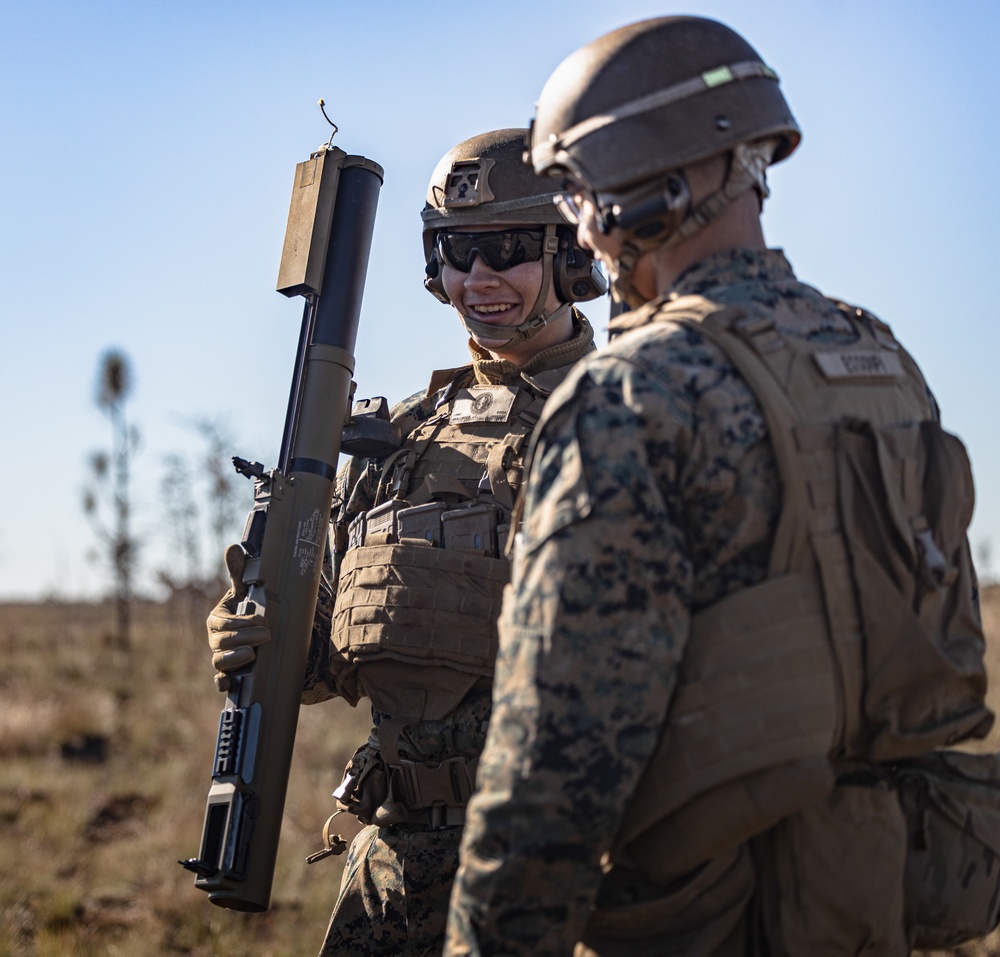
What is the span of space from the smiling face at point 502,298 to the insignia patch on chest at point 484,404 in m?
0.13

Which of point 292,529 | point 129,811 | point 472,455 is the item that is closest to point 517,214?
point 472,455

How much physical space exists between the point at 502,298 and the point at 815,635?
6.84 ft

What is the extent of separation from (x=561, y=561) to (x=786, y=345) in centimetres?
63

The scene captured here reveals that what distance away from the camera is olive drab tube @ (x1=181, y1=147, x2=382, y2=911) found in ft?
11.9

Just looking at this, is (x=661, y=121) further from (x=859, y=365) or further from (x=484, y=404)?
(x=484, y=404)

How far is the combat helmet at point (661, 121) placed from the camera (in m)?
2.56

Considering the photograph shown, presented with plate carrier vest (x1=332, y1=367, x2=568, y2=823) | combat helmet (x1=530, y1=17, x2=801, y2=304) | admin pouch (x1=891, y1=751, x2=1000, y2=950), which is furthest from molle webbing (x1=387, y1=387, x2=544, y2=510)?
admin pouch (x1=891, y1=751, x2=1000, y2=950)

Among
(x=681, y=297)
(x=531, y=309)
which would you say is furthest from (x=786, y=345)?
(x=531, y=309)

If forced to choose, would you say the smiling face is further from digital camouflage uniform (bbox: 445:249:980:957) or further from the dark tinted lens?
digital camouflage uniform (bbox: 445:249:980:957)

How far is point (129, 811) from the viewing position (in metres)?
11.5

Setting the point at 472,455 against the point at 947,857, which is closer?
the point at 947,857

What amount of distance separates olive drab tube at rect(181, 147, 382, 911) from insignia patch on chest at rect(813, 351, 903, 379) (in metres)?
1.99

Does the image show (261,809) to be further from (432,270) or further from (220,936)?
(220,936)

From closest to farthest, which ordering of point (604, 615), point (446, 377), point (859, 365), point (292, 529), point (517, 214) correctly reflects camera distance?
point (604, 615) → point (859, 365) → point (292, 529) → point (517, 214) → point (446, 377)
